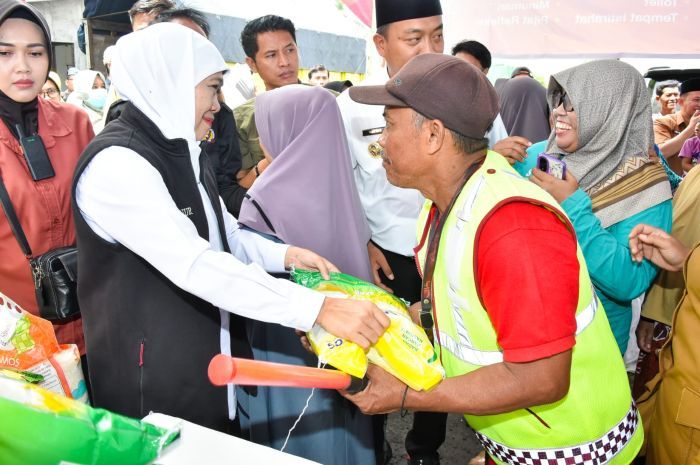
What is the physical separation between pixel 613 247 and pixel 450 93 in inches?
35.6

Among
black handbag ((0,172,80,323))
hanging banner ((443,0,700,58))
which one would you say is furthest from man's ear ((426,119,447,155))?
hanging banner ((443,0,700,58))

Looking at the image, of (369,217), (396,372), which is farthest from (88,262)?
(369,217)

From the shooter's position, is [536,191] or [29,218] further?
[29,218]

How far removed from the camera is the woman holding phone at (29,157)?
2018 millimetres

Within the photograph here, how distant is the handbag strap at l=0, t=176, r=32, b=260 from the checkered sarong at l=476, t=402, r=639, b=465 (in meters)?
1.75

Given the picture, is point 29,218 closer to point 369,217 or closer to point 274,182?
point 274,182

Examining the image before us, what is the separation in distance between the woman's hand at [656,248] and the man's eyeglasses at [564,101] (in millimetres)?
580

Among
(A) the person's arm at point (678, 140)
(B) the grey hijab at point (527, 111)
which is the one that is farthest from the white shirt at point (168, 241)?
(A) the person's arm at point (678, 140)

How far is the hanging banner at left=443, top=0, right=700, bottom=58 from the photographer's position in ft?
9.84

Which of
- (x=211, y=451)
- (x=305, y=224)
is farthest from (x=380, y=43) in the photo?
(x=211, y=451)

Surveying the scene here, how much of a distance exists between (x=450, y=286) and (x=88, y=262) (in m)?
1.05

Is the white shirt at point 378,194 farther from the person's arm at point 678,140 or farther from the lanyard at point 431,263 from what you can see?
the person's arm at point 678,140

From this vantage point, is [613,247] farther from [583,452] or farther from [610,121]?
[583,452]

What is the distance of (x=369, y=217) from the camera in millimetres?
2762
